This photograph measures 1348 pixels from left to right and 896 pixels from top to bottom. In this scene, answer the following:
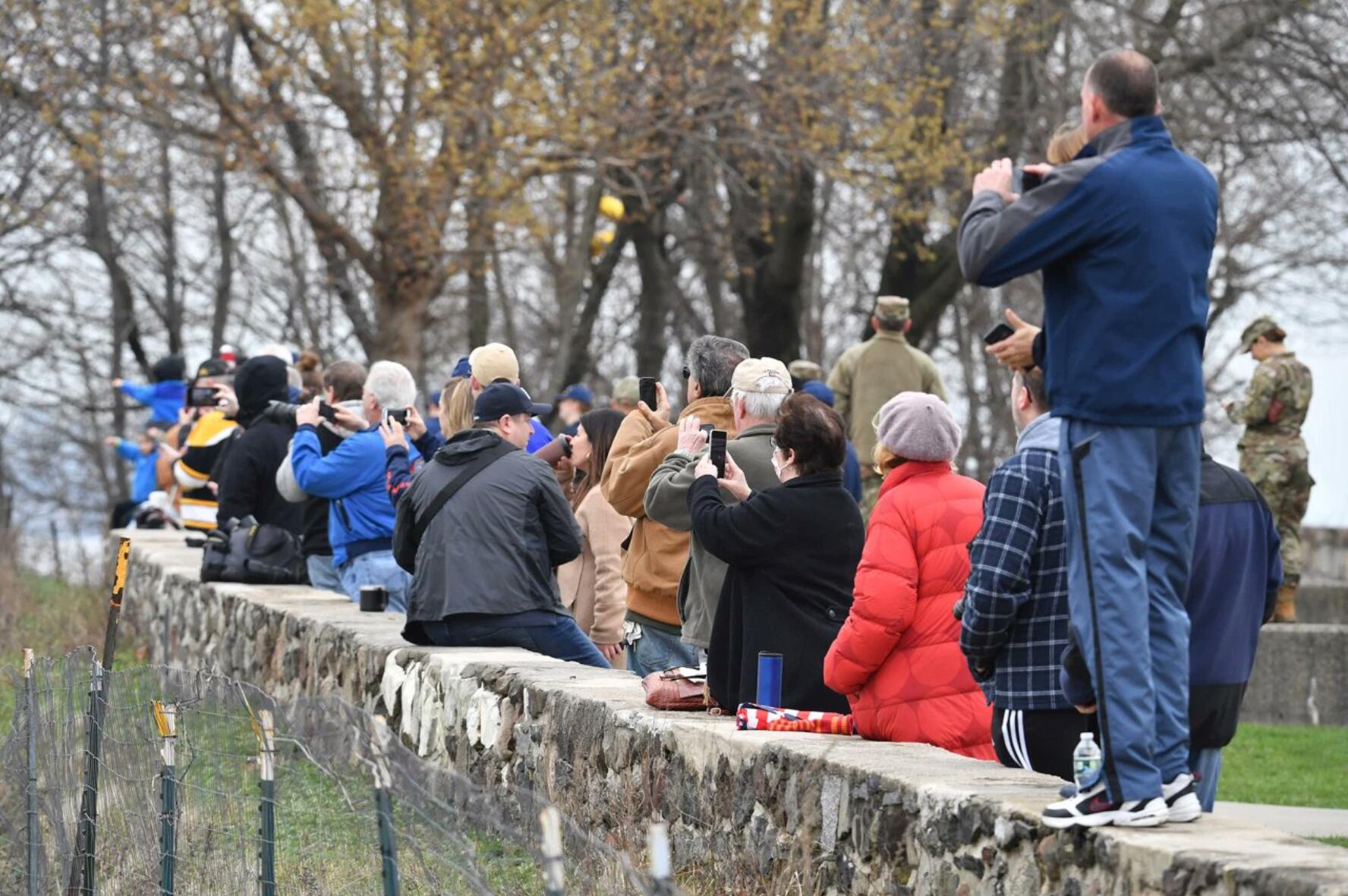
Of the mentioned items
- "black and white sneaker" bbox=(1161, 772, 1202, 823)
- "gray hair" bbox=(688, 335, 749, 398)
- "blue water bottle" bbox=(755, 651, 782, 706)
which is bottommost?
"black and white sneaker" bbox=(1161, 772, 1202, 823)

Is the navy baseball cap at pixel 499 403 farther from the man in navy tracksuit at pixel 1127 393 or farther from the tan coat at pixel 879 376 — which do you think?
the tan coat at pixel 879 376

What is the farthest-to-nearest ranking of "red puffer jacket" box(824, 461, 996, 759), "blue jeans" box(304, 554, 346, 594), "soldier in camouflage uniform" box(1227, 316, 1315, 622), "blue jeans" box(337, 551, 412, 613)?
"soldier in camouflage uniform" box(1227, 316, 1315, 622) → "blue jeans" box(304, 554, 346, 594) → "blue jeans" box(337, 551, 412, 613) → "red puffer jacket" box(824, 461, 996, 759)

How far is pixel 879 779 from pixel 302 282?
3102 cm

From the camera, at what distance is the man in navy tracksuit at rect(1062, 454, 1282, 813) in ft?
15.6

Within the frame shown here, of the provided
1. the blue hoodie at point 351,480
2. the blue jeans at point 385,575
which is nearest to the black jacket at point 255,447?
the blue jeans at point 385,575

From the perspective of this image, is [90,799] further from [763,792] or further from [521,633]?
[763,792]

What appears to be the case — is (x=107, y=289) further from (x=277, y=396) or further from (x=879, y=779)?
(x=879, y=779)

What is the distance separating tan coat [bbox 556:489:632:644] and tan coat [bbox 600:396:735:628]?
96 centimetres

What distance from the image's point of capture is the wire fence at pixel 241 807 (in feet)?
13.9

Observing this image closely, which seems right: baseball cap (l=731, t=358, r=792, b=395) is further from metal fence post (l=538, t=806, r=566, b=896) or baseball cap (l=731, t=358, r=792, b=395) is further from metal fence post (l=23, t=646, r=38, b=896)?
metal fence post (l=538, t=806, r=566, b=896)

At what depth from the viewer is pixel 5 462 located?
40625 millimetres

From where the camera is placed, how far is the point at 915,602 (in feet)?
18.2

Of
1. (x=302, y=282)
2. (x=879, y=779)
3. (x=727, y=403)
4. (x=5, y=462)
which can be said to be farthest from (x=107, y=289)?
(x=879, y=779)

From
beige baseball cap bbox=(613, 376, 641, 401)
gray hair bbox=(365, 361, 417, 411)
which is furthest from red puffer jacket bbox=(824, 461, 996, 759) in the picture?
beige baseball cap bbox=(613, 376, 641, 401)
